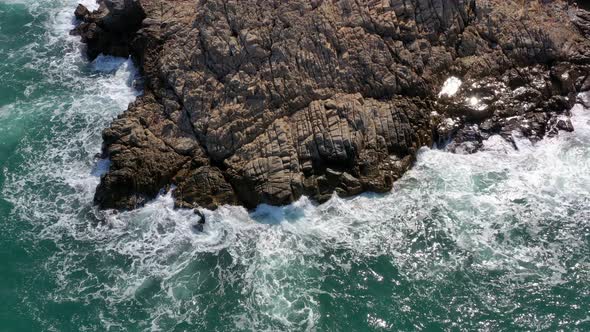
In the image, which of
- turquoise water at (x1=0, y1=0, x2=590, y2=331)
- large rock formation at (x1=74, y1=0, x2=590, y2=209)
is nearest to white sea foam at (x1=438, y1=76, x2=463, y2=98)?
large rock formation at (x1=74, y1=0, x2=590, y2=209)

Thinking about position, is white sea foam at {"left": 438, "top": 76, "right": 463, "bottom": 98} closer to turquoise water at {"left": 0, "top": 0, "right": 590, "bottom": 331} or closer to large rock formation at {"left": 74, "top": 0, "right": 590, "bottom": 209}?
large rock formation at {"left": 74, "top": 0, "right": 590, "bottom": 209}

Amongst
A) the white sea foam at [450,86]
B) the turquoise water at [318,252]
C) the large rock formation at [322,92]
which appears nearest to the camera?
the turquoise water at [318,252]

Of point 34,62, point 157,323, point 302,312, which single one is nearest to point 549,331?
point 302,312

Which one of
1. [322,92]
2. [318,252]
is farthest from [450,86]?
[318,252]

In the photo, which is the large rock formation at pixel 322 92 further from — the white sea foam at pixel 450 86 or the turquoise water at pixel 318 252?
the turquoise water at pixel 318 252

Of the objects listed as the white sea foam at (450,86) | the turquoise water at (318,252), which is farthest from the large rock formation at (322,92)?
the turquoise water at (318,252)

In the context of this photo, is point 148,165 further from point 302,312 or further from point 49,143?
point 302,312

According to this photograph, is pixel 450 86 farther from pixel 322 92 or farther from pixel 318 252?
pixel 318 252
